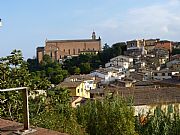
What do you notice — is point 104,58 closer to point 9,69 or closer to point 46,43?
point 46,43

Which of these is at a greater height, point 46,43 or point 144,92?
point 46,43

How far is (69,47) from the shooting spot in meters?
117

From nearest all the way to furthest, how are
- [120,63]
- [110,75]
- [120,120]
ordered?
[120,120] < [110,75] < [120,63]

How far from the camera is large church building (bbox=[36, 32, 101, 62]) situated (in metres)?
112

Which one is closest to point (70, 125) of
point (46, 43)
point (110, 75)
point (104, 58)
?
point (110, 75)

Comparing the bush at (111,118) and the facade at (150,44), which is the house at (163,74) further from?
the bush at (111,118)

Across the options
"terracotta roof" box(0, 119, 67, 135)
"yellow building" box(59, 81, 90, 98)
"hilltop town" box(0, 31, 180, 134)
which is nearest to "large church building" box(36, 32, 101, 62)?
"hilltop town" box(0, 31, 180, 134)

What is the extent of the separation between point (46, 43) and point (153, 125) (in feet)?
338

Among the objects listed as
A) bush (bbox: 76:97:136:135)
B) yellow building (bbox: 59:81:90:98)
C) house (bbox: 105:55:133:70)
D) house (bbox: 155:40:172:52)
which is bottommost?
yellow building (bbox: 59:81:90:98)

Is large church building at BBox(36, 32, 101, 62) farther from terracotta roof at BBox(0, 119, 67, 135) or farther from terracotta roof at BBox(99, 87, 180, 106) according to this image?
terracotta roof at BBox(0, 119, 67, 135)

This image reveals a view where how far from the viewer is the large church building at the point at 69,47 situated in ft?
367

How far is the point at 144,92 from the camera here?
25797mm

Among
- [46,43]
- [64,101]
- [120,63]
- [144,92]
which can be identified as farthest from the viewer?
[46,43]

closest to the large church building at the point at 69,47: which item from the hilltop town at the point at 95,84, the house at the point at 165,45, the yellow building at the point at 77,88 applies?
the hilltop town at the point at 95,84
